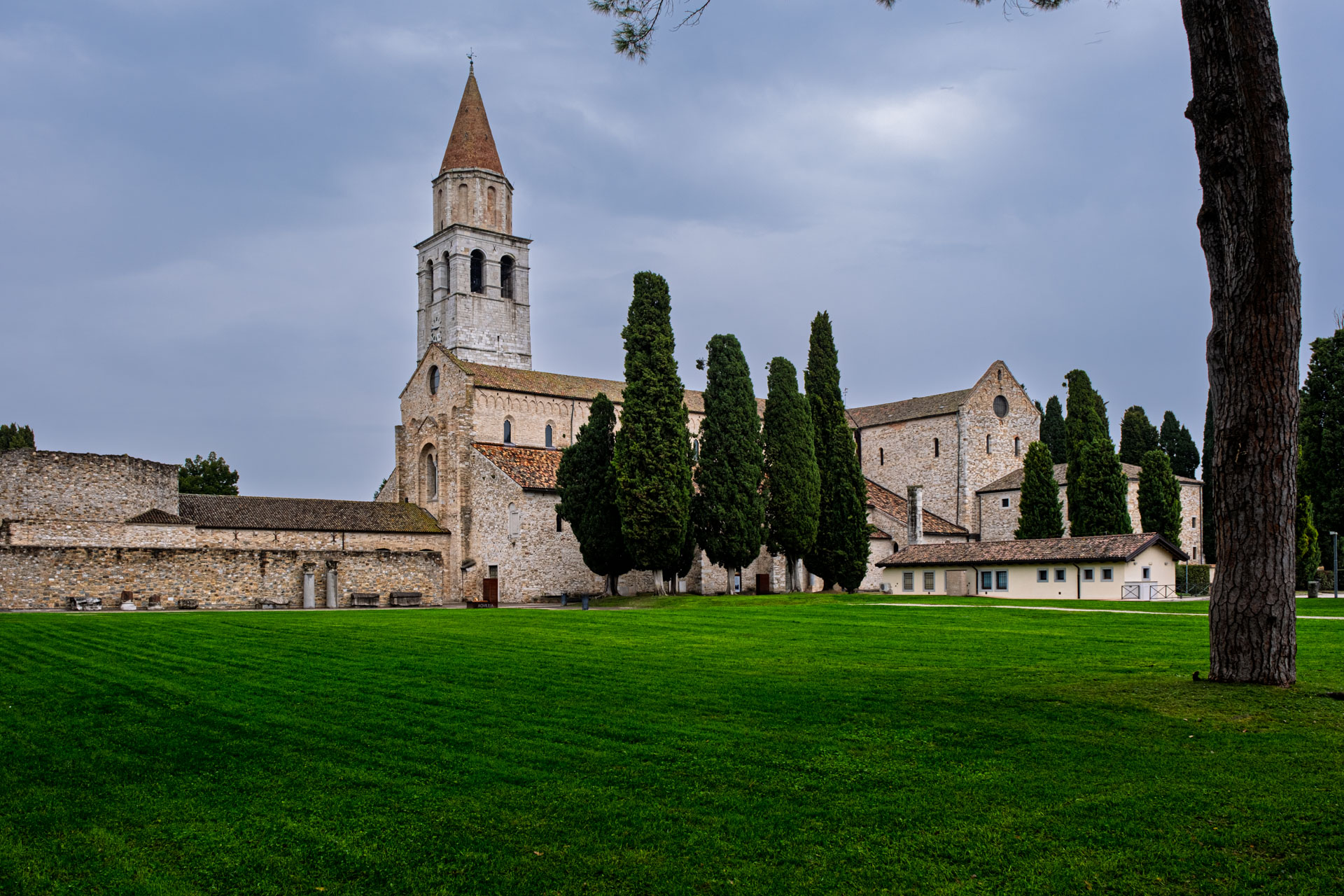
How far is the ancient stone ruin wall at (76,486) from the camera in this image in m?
33.6

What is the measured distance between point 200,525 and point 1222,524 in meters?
35.8

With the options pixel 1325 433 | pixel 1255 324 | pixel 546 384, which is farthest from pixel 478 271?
pixel 1255 324

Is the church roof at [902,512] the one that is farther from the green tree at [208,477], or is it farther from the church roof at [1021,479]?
the green tree at [208,477]

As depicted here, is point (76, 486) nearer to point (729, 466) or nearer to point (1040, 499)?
point (729, 466)

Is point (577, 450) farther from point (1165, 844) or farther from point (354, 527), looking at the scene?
point (1165, 844)

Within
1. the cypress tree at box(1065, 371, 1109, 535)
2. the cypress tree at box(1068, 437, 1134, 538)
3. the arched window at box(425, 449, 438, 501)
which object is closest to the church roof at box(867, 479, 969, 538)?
the cypress tree at box(1065, 371, 1109, 535)

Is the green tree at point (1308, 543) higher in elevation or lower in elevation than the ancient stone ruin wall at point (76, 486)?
lower

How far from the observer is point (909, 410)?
5309 centimetres

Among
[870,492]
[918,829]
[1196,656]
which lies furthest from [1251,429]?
[870,492]

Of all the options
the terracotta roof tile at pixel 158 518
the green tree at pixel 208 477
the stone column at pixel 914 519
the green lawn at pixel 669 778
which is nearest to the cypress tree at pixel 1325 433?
the stone column at pixel 914 519

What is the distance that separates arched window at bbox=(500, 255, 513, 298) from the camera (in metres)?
62.9

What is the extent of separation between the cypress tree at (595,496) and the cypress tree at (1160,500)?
2320 cm

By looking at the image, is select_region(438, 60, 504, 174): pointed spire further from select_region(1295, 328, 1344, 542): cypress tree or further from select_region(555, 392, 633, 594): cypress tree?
select_region(1295, 328, 1344, 542): cypress tree

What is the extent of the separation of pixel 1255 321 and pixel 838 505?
98.9ft
